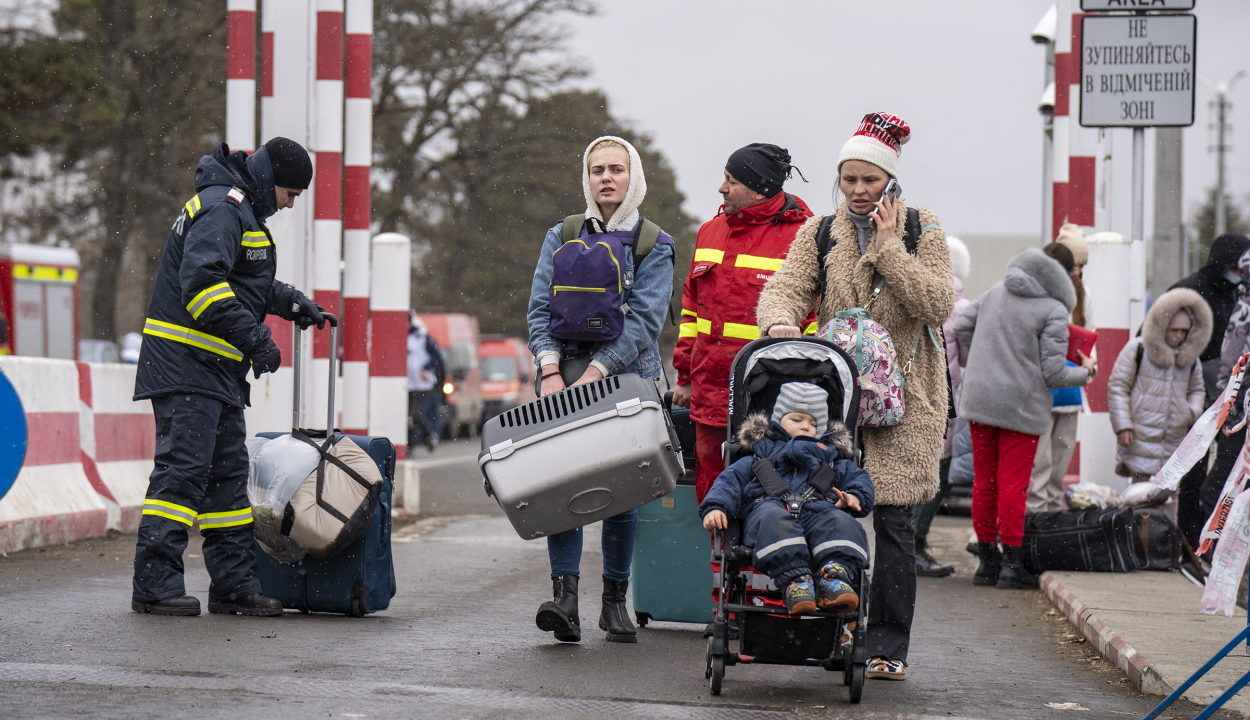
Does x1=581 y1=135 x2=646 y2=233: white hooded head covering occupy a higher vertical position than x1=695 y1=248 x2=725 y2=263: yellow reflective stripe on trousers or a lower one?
higher

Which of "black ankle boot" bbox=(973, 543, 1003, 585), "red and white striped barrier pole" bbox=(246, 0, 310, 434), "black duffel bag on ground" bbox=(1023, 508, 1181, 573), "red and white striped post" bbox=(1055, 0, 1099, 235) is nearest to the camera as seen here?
"black duffel bag on ground" bbox=(1023, 508, 1181, 573)

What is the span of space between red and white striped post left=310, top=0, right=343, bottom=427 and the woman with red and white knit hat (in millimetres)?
6086

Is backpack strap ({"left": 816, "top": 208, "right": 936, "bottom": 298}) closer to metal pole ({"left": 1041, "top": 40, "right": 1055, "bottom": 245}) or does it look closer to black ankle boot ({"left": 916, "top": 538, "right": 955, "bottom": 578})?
black ankle boot ({"left": 916, "top": 538, "right": 955, "bottom": 578})

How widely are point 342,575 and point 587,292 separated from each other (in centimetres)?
166

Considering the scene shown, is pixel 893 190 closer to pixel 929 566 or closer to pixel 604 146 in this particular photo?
pixel 604 146

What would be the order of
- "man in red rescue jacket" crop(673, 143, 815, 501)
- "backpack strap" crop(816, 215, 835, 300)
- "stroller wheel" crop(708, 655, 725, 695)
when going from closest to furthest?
1. "stroller wheel" crop(708, 655, 725, 695)
2. "backpack strap" crop(816, 215, 835, 300)
3. "man in red rescue jacket" crop(673, 143, 815, 501)

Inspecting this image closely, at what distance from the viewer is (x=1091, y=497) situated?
31.4 feet

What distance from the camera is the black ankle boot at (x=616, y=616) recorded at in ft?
20.4

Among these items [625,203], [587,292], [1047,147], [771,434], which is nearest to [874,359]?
[771,434]

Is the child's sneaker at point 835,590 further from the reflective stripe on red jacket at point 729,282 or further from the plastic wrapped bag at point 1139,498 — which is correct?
the plastic wrapped bag at point 1139,498

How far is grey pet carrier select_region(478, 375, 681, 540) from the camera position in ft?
18.5

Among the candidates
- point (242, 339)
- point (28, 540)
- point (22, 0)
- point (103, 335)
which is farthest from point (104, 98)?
point (242, 339)

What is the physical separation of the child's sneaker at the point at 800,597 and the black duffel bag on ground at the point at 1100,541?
4.47m

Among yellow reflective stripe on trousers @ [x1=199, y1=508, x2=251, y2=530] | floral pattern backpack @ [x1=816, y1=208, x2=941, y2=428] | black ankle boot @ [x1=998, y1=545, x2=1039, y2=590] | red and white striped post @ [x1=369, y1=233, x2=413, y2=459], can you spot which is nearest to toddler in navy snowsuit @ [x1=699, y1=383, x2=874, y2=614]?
floral pattern backpack @ [x1=816, y1=208, x2=941, y2=428]
